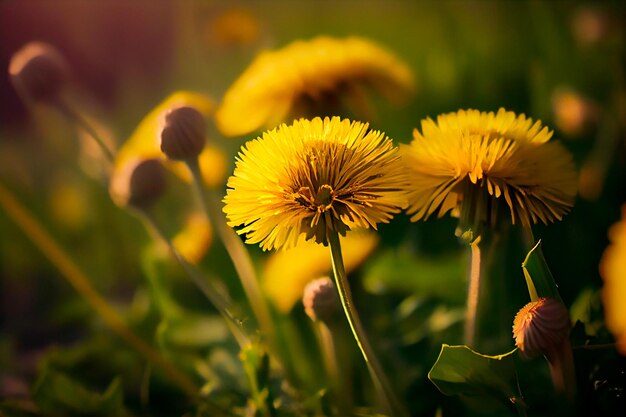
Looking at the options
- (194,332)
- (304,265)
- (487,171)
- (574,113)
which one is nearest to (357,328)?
(487,171)

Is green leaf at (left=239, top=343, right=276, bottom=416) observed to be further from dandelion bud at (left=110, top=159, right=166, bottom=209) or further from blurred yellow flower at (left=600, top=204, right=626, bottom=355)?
blurred yellow flower at (left=600, top=204, right=626, bottom=355)

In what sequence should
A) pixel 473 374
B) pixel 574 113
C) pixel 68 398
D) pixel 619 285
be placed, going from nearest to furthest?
pixel 619 285 < pixel 473 374 < pixel 68 398 < pixel 574 113

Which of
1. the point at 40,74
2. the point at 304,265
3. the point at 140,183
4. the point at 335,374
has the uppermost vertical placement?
the point at 40,74

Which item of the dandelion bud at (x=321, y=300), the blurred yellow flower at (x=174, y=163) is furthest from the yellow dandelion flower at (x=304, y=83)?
the dandelion bud at (x=321, y=300)

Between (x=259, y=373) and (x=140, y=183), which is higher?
(x=140, y=183)

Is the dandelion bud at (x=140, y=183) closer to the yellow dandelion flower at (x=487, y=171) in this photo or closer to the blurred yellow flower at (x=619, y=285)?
the yellow dandelion flower at (x=487, y=171)

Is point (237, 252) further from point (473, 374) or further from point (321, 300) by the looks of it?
point (473, 374)
